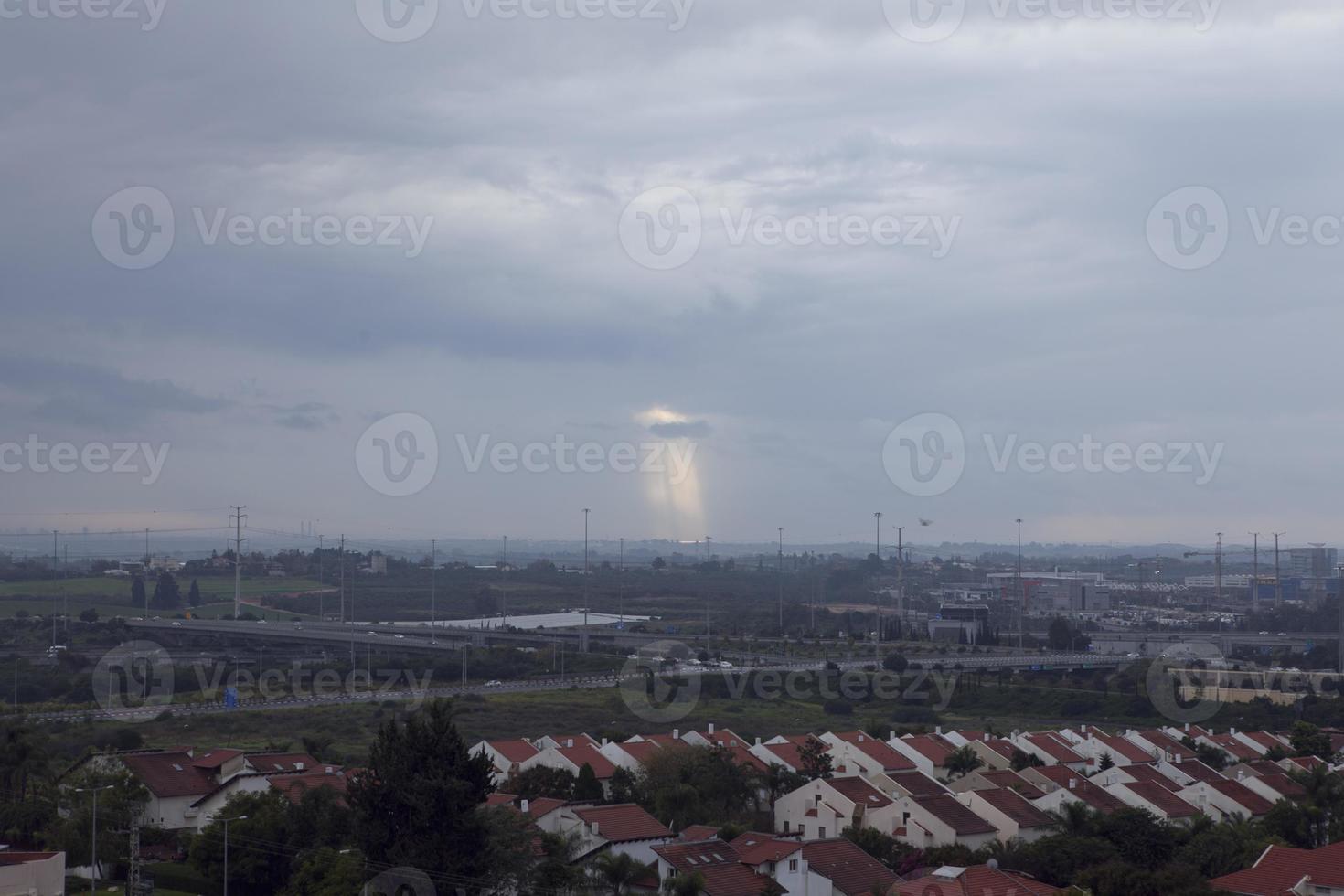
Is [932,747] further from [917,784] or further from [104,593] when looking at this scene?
[104,593]

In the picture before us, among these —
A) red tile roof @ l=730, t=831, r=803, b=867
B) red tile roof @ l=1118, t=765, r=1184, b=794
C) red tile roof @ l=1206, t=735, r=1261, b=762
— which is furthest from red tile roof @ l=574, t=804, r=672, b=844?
red tile roof @ l=1206, t=735, r=1261, b=762

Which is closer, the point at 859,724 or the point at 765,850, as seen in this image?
the point at 765,850

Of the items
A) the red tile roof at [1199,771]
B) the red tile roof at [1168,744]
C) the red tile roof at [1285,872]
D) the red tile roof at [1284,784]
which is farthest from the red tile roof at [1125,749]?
the red tile roof at [1285,872]

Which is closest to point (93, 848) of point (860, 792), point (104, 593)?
point (860, 792)

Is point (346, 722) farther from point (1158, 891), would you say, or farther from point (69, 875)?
point (1158, 891)

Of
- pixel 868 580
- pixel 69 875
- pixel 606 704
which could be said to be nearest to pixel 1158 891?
pixel 69 875

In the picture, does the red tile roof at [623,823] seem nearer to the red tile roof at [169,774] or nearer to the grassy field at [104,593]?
the red tile roof at [169,774]
